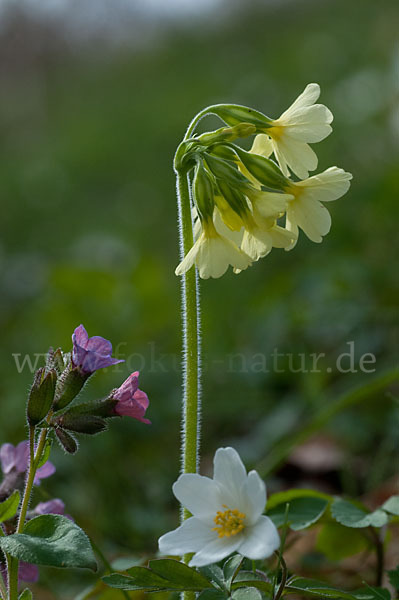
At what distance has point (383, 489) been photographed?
7.34 ft

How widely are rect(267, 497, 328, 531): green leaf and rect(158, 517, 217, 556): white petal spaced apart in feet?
1.25

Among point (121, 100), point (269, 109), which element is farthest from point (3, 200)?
point (121, 100)

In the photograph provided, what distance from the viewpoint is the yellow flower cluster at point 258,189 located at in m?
1.46

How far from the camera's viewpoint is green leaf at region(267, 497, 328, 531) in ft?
5.35

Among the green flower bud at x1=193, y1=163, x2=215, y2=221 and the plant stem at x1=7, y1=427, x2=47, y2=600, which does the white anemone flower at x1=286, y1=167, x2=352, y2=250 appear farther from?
the plant stem at x1=7, y1=427, x2=47, y2=600

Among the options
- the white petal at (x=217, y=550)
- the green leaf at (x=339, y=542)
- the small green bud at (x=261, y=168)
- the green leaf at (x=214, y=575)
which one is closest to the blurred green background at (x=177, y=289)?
the green leaf at (x=339, y=542)

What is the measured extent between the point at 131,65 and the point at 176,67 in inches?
62.1

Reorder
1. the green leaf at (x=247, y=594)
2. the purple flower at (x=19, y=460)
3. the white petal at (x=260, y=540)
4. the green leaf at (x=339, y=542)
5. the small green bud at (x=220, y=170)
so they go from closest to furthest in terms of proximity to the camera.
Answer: the white petal at (x=260, y=540), the green leaf at (x=247, y=594), the small green bud at (x=220, y=170), the purple flower at (x=19, y=460), the green leaf at (x=339, y=542)

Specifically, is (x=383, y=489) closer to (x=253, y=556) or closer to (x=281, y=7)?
(x=253, y=556)

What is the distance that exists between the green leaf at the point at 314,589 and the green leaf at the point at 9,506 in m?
0.53

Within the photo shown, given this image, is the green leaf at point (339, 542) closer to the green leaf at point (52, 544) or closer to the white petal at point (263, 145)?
the green leaf at point (52, 544)

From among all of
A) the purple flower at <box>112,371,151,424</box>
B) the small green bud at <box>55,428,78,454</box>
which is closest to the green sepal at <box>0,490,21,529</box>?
the small green bud at <box>55,428,78,454</box>

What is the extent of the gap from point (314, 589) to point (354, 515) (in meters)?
0.33

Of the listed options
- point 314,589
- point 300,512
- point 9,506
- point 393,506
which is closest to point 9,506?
point 9,506
